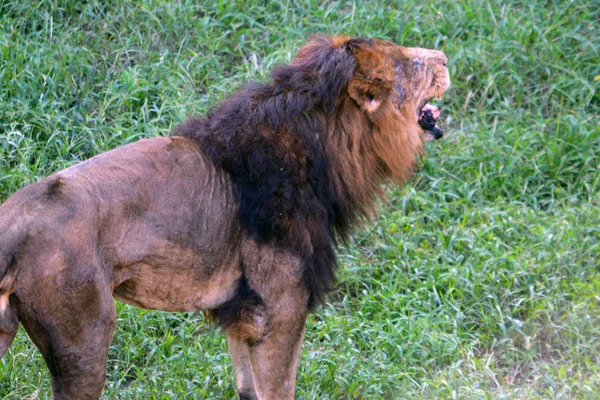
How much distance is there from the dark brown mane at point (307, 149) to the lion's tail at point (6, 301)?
1.01m

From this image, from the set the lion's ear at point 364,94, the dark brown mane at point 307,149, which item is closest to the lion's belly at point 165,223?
the dark brown mane at point 307,149

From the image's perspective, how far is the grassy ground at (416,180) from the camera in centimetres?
469

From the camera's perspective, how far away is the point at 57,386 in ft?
10.8

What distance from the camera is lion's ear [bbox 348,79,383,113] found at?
3.92 meters

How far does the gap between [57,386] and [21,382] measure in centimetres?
142

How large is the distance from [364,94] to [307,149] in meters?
0.35

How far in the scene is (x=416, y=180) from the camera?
5.83 meters

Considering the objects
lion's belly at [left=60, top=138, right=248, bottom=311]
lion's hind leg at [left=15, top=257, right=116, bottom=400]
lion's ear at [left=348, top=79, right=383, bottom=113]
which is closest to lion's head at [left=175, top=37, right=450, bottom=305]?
lion's ear at [left=348, top=79, right=383, bottom=113]

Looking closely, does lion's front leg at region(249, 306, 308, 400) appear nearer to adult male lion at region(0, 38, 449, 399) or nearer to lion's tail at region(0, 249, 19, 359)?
adult male lion at region(0, 38, 449, 399)

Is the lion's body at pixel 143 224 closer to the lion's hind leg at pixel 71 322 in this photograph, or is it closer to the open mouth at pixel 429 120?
the lion's hind leg at pixel 71 322

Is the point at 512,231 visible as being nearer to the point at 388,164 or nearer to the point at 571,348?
the point at 571,348

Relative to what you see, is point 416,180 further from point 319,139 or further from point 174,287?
point 174,287

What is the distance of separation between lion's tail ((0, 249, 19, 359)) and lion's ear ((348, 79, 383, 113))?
1.61 metres

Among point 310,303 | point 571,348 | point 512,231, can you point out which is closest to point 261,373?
point 310,303
